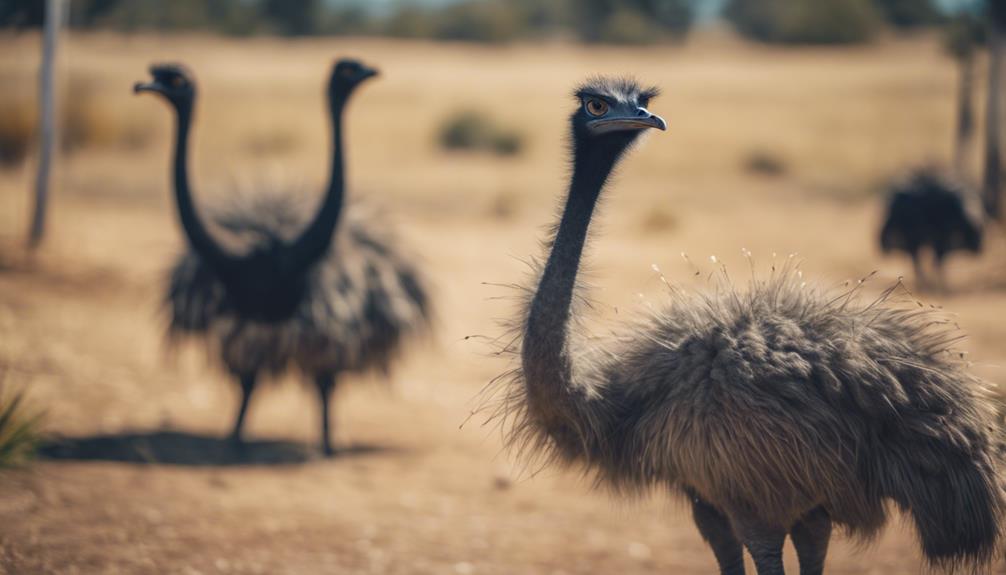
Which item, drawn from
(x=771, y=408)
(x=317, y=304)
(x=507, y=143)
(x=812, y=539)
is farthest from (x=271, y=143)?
(x=771, y=408)

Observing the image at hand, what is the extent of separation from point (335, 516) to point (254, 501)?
511mm

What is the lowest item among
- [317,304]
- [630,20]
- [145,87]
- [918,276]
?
[317,304]

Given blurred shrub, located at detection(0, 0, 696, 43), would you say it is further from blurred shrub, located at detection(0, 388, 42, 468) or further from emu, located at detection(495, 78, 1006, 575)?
emu, located at detection(495, 78, 1006, 575)

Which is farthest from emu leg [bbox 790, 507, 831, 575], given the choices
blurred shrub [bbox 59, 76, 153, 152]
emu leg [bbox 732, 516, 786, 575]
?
blurred shrub [bbox 59, 76, 153, 152]

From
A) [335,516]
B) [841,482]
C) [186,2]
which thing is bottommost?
[335,516]

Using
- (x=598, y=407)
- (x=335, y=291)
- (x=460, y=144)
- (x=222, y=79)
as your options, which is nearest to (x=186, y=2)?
(x=222, y=79)

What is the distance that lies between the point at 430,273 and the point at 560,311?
479 centimetres

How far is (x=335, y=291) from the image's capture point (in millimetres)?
7297

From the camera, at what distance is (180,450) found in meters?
7.31

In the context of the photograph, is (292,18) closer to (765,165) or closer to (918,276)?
(765,165)

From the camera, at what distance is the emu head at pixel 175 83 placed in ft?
22.5

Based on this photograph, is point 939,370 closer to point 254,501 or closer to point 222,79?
point 254,501

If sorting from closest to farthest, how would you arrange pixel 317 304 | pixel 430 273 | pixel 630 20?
pixel 317 304, pixel 430 273, pixel 630 20

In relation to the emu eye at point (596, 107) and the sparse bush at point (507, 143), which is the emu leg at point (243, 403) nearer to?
the emu eye at point (596, 107)
